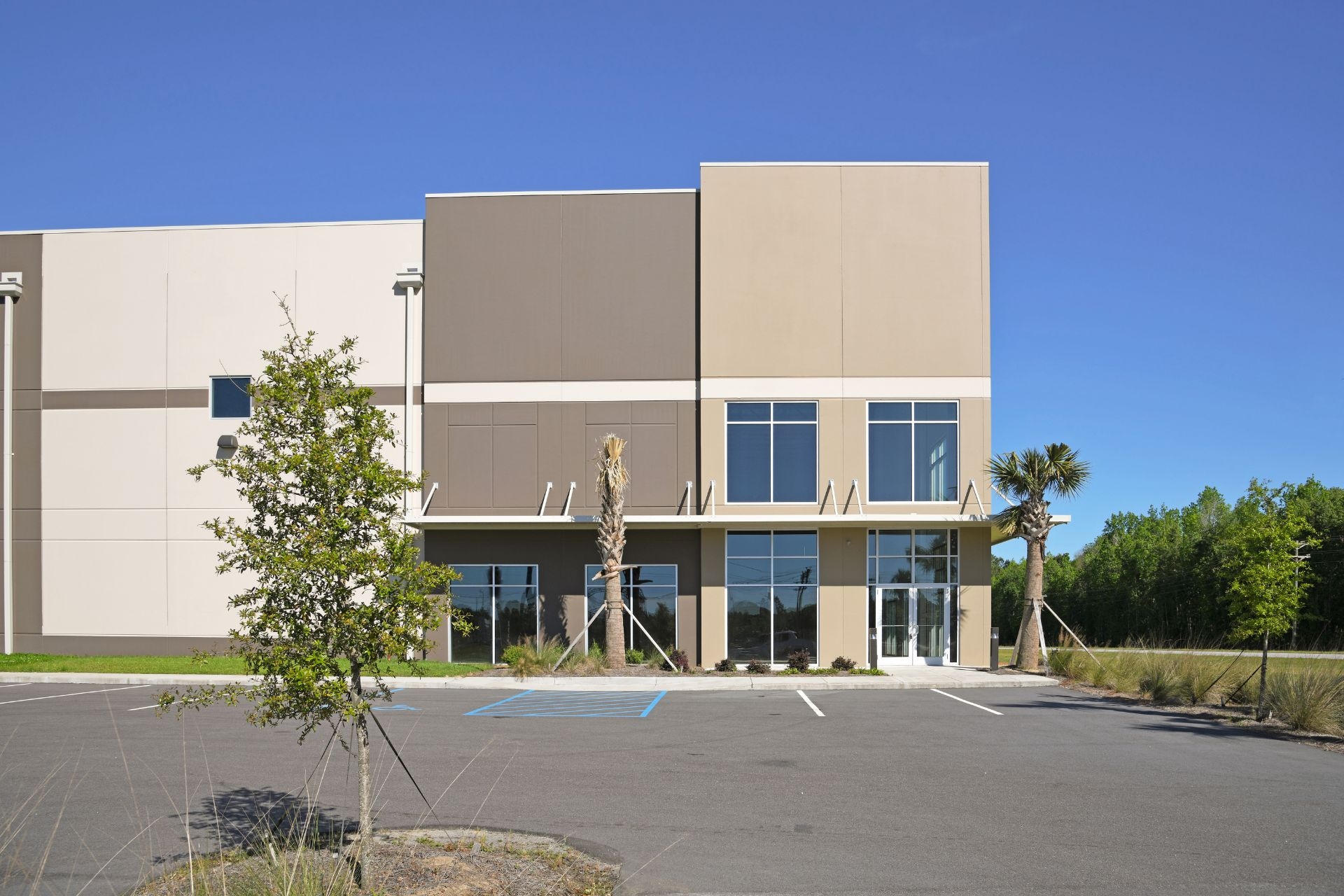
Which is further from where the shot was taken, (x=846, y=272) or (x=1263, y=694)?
(x=846, y=272)

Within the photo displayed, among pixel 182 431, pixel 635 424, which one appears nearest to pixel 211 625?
pixel 182 431

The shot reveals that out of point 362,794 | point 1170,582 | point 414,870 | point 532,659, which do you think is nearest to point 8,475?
point 532,659

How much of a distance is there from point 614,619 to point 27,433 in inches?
742

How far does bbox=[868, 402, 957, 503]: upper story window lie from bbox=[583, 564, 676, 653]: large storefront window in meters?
6.50

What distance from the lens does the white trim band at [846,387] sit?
1091 inches

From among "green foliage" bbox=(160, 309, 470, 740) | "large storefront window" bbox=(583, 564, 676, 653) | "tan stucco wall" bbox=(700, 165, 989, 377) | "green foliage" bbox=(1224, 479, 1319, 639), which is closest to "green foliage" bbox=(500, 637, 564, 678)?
"large storefront window" bbox=(583, 564, 676, 653)

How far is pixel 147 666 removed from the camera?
967 inches

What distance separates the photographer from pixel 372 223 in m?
29.2

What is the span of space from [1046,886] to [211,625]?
26.4 m

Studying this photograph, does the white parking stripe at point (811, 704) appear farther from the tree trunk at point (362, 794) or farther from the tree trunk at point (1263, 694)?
the tree trunk at point (362, 794)

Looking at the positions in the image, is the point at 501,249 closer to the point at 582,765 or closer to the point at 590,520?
the point at 590,520

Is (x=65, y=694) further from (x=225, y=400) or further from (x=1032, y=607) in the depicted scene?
(x=1032, y=607)

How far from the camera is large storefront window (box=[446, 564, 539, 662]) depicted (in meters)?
28.0

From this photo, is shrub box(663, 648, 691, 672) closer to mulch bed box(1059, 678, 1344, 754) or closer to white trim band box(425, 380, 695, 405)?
white trim band box(425, 380, 695, 405)
